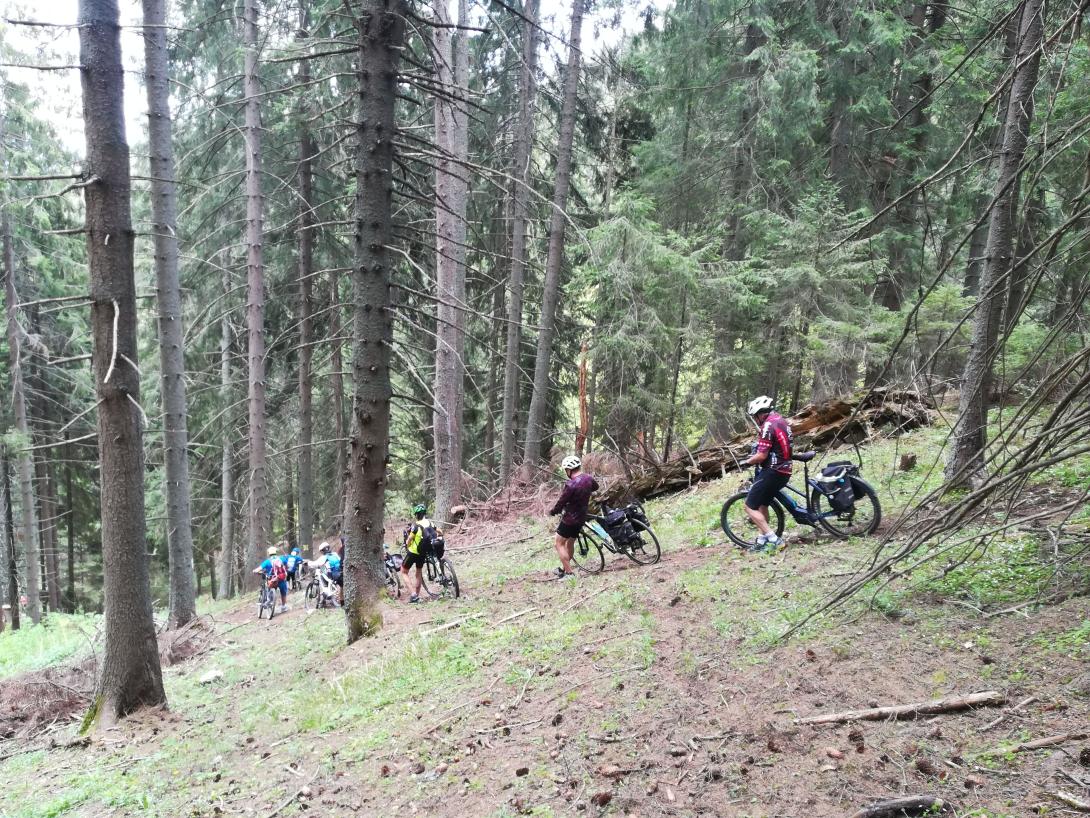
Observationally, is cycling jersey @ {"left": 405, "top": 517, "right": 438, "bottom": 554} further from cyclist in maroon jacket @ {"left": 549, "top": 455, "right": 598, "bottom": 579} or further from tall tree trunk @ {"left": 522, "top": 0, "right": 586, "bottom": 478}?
tall tree trunk @ {"left": 522, "top": 0, "right": 586, "bottom": 478}

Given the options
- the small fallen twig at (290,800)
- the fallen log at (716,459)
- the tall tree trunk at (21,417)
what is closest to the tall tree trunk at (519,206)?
the fallen log at (716,459)

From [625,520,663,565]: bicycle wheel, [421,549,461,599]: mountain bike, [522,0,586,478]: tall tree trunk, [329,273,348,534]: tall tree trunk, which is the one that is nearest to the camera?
[625,520,663,565]: bicycle wheel

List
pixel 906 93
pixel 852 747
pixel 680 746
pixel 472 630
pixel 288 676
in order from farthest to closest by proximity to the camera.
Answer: pixel 906 93 < pixel 288 676 < pixel 472 630 < pixel 680 746 < pixel 852 747

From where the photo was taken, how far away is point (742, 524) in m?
9.11

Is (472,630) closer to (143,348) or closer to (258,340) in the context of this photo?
(258,340)

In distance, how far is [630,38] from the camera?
1642cm

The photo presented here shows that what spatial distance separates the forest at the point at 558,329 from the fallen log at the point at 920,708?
11cm

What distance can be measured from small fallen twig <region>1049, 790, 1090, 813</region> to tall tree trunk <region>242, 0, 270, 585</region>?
15419 millimetres

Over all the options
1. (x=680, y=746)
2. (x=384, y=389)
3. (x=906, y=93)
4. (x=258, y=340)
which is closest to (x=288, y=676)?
(x=384, y=389)

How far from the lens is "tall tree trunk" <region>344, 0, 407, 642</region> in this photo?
293 inches

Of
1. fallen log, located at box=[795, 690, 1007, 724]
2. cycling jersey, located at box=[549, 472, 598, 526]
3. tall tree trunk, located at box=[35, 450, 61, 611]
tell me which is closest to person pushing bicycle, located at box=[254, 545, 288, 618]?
cycling jersey, located at box=[549, 472, 598, 526]

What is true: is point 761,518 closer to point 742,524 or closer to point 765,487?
point 765,487

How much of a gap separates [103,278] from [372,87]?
355 centimetres

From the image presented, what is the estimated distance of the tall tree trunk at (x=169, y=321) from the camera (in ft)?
34.9
